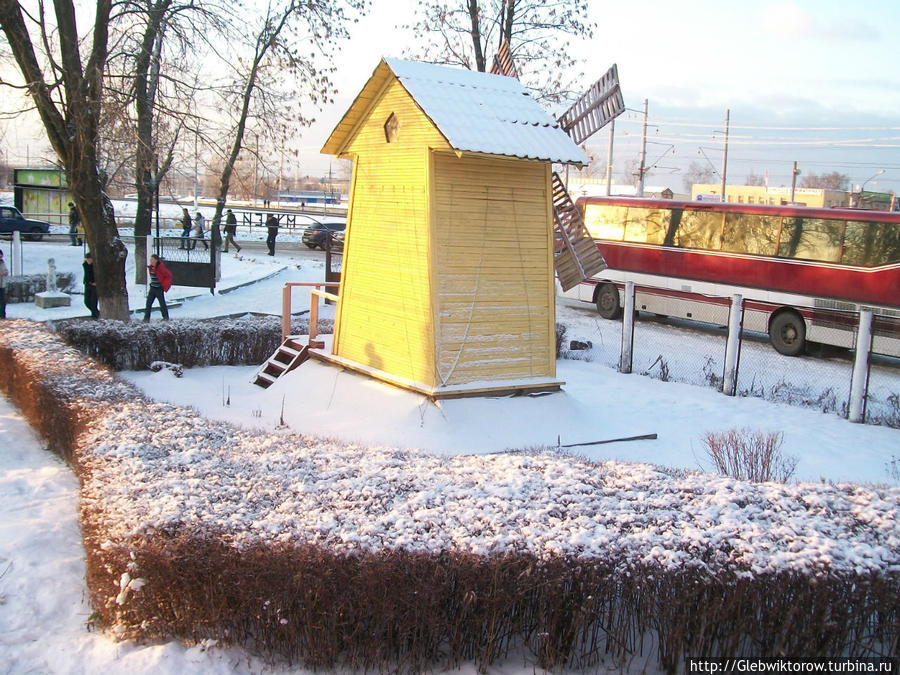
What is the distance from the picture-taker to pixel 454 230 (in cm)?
1024

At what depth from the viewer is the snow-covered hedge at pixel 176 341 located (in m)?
13.4

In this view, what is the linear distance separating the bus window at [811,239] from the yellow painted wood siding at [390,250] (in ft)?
34.7

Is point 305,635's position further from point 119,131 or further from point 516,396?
point 119,131

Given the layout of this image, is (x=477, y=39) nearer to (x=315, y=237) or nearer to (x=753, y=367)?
(x=753, y=367)

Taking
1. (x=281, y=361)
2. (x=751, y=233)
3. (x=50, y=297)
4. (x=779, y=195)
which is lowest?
(x=281, y=361)

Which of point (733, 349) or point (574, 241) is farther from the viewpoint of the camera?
point (733, 349)

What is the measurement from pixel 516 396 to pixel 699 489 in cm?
538

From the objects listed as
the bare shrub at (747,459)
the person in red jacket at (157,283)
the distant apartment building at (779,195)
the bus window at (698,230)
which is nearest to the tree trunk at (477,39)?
the bus window at (698,230)

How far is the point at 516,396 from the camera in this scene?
1080cm

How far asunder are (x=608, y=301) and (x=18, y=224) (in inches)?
1006

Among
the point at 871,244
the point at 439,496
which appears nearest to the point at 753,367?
the point at 871,244

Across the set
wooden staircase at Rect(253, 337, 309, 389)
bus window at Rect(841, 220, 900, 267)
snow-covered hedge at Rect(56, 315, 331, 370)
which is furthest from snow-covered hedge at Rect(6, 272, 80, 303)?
bus window at Rect(841, 220, 900, 267)

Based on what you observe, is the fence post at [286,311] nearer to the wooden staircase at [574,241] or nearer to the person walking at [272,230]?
the wooden staircase at [574,241]

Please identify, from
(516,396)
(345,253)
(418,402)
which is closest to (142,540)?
(418,402)
